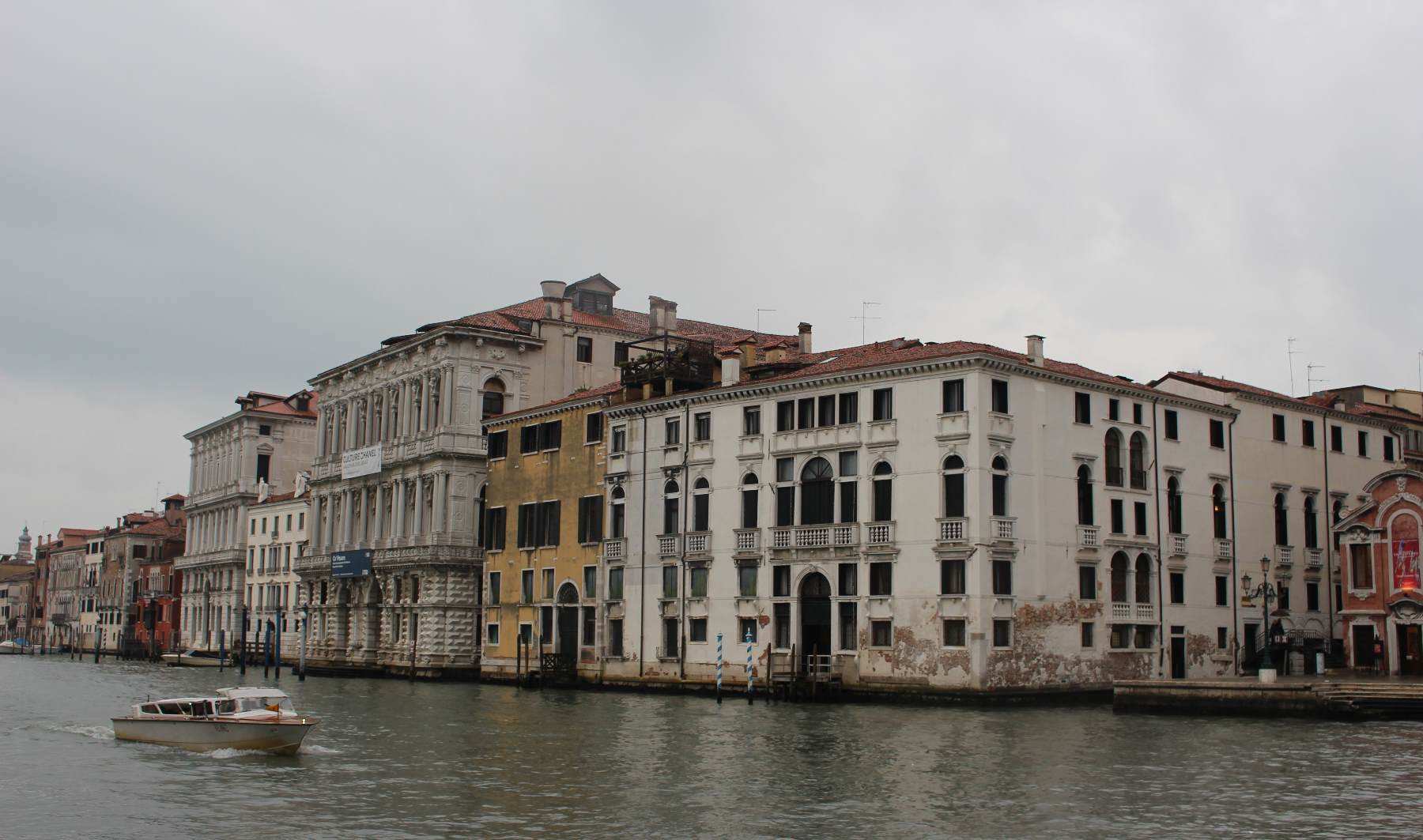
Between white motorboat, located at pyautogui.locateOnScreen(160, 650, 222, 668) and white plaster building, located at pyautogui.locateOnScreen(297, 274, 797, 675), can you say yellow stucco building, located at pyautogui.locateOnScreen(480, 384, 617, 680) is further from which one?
white motorboat, located at pyautogui.locateOnScreen(160, 650, 222, 668)

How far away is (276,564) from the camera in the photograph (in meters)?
89.1

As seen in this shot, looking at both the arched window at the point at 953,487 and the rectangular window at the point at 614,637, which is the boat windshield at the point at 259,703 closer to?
the arched window at the point at 953,487

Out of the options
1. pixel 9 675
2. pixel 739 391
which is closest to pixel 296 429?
pixel 9 675

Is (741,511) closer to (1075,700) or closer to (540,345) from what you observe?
(1075,700)

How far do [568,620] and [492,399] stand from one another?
13.5 metres

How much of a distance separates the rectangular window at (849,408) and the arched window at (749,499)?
400 cm

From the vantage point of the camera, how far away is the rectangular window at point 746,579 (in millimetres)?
49000

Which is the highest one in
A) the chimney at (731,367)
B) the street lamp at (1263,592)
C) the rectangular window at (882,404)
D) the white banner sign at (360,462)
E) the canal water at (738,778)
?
the chimney at (731,367)

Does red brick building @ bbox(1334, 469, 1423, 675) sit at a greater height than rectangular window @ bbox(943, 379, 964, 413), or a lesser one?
lesser

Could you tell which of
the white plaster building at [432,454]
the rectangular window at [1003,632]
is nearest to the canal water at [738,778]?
the rectangular window at [1003,632]

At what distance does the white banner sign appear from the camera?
71062mm

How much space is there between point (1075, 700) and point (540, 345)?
31513mm

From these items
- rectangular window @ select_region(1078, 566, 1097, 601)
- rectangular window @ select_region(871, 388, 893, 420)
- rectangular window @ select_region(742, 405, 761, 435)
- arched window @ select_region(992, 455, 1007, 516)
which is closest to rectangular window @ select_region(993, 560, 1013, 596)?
arched window @ select_region(992, 455, 1007, 516)

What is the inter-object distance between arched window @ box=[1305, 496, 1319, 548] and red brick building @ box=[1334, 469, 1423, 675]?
3870 millimetres
